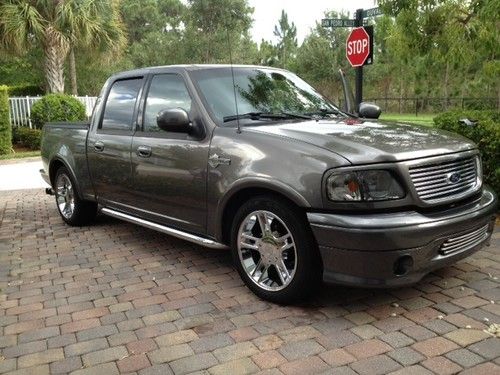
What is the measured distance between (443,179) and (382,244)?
742mm

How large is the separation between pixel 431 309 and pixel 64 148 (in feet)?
14.8

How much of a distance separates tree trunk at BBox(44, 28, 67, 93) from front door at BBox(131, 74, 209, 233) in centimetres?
1484

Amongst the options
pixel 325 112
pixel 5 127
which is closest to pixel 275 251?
pixel 325 112

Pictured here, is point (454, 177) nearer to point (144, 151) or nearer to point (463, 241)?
point (463, 241)

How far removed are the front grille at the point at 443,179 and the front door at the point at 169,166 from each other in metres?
1.63

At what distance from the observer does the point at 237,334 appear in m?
3.37

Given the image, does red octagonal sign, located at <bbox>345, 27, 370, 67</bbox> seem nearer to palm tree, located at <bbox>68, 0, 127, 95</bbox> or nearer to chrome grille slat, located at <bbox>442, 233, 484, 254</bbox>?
chrome grille slat, located at <bbox>442, 233, 484, 254</bbox>

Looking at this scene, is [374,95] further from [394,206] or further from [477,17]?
[394,206]

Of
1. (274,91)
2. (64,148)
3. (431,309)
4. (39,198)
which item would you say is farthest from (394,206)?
(39,198)

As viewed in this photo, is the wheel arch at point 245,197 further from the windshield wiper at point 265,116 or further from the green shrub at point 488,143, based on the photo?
the green shrub at point 488,143

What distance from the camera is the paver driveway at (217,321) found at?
119 inches

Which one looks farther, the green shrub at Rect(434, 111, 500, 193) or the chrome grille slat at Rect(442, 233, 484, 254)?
the green shrub at Rect(434, 111, 500, 193)

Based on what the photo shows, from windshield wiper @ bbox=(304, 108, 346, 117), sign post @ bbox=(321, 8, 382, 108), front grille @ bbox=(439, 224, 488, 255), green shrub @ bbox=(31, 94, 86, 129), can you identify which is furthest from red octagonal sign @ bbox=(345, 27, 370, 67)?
green shrub @ bbox=(31, 94, 86, 129)

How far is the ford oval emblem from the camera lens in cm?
360
